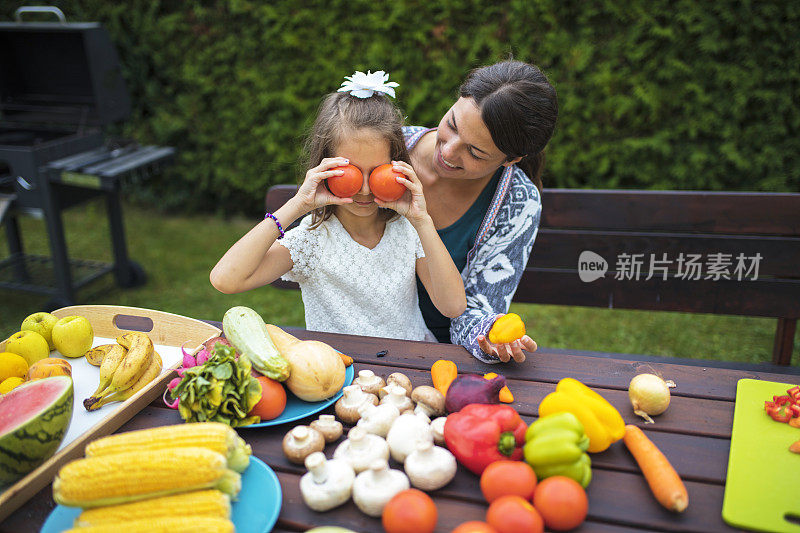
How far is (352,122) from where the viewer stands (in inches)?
77.0

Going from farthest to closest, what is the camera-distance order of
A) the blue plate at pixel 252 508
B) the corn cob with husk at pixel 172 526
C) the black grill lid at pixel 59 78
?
the black grill lid at pixel 59 78 < the blue plate at pixel 252 508 < the corn cob with husk at pixel 172 526

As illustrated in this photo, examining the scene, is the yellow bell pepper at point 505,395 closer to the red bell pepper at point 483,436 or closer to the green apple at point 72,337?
the red bell pepper at point 483,436

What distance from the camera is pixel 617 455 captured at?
4.72 ft

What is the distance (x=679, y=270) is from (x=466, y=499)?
7.31ft

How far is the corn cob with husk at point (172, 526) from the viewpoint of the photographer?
109 centimetres

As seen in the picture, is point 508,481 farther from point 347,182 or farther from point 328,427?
point 347,182

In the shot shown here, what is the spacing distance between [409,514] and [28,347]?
4.32 ft

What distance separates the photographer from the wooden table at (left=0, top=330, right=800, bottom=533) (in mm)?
1249

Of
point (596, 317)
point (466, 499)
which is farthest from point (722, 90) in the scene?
point (466, 499)

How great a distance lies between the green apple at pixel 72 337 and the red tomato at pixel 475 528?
134 cm

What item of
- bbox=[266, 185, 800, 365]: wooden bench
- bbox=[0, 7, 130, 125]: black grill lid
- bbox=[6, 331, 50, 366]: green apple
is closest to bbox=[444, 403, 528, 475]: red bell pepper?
bbox=[6, 331, 50, 366]: green apple

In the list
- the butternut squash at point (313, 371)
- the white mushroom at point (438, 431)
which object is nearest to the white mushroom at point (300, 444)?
the butternut squash at point (313, 371)

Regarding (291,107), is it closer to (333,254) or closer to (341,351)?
(333,254)

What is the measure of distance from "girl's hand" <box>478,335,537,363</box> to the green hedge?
3364 millimetres
